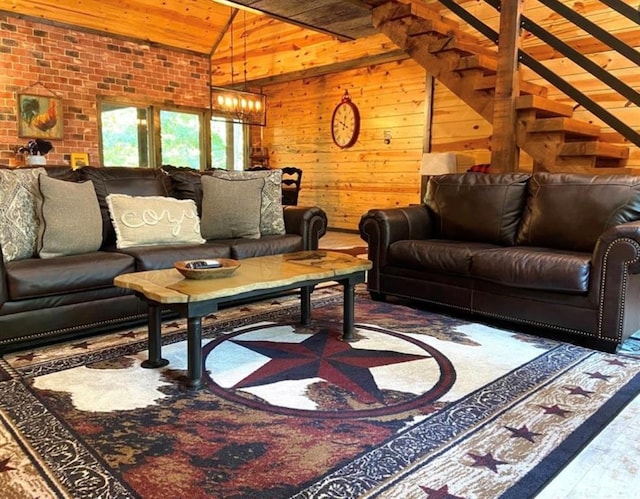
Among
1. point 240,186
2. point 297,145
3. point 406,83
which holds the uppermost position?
point 406,83

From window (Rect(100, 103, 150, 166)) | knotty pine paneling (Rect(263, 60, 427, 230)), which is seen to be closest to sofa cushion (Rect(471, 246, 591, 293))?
knotty pine paneling (Rect(263, 60, 427, 230))

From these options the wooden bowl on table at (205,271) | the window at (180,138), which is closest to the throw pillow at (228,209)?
the wooden bowl on table at (205,271)

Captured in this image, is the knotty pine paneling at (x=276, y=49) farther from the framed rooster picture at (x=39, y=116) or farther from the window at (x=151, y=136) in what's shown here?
the framed rooster picture at (x=39, y=116)

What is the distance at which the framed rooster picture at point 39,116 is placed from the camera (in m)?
5.81

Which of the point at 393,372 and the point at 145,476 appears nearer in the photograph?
the point at 145,476

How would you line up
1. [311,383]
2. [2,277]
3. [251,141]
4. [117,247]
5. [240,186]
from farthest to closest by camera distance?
[251,141], [240,186], [117,247], [2,277], [311,383]

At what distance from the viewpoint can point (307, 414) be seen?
188cm

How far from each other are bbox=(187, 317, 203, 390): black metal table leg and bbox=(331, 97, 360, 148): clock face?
6094 millimetres

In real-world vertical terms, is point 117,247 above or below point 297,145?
below

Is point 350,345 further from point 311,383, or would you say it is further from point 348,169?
point 348,169

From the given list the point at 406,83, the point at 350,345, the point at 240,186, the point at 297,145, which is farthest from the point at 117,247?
the point at 297,145

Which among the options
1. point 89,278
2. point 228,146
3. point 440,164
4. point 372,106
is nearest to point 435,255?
point 89,278

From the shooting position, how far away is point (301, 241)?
3795mm

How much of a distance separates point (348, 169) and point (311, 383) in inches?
239
